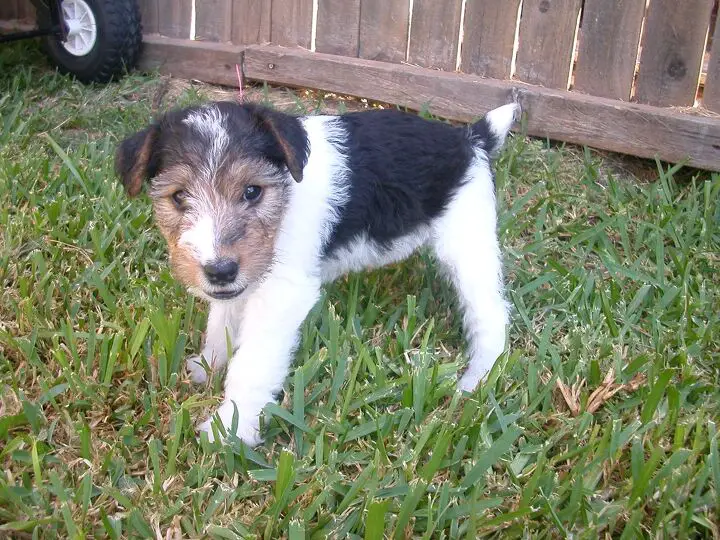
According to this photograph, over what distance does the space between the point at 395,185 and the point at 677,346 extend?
1404 millimetres

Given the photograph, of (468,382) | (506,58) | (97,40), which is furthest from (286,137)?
(97,40)

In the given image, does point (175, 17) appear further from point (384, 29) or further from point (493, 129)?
point (493, 129)

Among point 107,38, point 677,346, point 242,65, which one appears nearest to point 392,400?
point 677,346

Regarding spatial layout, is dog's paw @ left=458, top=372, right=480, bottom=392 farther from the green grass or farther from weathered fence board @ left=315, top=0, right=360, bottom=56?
weathered fence board @ left=315, top=0, right=360, bottom=56

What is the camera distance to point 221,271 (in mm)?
2297

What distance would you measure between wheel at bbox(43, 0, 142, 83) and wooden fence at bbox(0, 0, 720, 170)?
13.8 inches

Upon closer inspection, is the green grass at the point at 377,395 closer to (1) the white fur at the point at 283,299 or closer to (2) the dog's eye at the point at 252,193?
(1) the white fur at the point at 283,299

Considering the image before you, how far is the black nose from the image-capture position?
2.29 meters

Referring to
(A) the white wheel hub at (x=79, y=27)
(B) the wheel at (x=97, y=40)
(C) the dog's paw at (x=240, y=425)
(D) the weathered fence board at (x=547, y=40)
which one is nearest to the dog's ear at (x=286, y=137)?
(C) the dog's paw at (x=240, y=425)

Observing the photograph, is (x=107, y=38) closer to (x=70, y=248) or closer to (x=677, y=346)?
(x=70, y=248)

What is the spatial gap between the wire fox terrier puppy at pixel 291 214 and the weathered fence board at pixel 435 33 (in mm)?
1934

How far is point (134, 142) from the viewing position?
2637 mm

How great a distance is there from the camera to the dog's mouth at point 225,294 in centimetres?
238

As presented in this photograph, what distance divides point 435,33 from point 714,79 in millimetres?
1951
